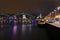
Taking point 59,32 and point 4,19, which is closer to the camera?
point 59,32

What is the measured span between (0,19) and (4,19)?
180 inches

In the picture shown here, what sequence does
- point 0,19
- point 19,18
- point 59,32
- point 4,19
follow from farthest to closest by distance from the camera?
point 19,18
point 4,19
point 0,19
point 59,32

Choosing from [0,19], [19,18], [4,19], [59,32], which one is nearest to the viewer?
[59,32]

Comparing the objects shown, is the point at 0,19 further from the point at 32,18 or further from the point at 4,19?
the point at 32,18

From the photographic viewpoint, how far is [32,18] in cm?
6144

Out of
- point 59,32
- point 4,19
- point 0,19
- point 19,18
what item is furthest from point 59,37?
point 19,18

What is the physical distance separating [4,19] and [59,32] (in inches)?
2104

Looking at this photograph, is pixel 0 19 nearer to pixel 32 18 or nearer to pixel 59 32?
pixel 32 18

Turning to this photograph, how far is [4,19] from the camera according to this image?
58.4 m

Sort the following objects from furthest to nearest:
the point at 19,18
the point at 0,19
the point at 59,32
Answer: the point at 19,18 → the point at 0,19 → the point at 59,32

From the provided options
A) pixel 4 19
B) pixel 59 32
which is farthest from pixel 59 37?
pixel 4 19

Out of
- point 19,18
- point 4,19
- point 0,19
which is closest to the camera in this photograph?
point 0,19

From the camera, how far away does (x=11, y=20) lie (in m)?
57.2

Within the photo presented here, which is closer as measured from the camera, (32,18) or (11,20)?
(11,20)
